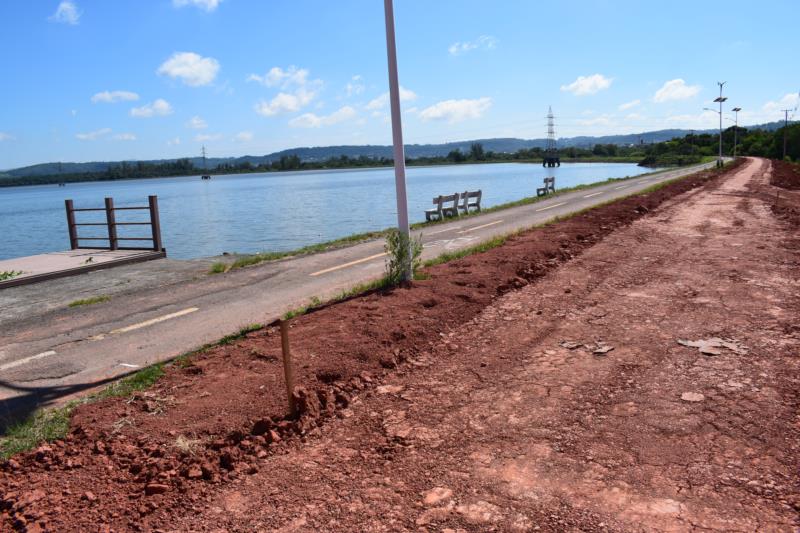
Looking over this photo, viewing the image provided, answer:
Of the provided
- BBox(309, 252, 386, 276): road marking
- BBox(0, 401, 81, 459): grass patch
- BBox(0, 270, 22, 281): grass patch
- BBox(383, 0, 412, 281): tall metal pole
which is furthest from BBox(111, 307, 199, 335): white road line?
BBox(0, 270, 22, 281): grass patch

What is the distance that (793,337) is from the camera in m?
5.89

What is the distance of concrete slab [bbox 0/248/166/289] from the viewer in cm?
1220

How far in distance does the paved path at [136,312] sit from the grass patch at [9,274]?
0.75 m

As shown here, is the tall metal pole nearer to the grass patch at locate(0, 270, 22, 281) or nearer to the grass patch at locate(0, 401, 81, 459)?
the grass patch at locate(0, 401, 81, 459)

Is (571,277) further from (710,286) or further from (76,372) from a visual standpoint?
(76,372)

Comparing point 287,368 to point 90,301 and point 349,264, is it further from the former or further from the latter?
point 349,264

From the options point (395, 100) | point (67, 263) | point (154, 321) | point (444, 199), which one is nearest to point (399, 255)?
point (395, 100)

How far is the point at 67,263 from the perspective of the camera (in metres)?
13.8

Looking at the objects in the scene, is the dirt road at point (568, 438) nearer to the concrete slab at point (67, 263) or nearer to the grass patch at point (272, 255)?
the grass patch at point (272, 255)

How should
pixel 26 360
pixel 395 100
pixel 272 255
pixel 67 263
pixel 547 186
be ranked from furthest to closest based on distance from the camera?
pixel 547 186 < pixel 272 255 < pixel 67 263 < pixel 395 100 < pixel 26 360

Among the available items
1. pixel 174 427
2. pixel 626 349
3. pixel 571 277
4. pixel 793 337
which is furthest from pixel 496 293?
pixel 174 427

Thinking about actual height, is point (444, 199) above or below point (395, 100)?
below

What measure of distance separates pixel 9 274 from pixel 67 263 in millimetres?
1659

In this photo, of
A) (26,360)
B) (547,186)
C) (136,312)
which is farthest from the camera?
(547,186)
